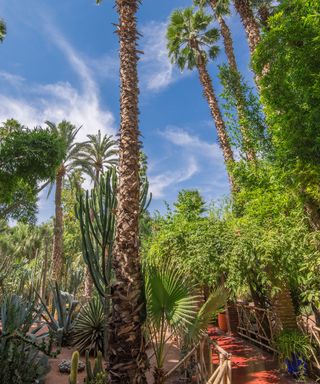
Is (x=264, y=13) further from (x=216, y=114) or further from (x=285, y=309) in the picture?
(x=285, y=309)

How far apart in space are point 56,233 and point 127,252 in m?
13.8

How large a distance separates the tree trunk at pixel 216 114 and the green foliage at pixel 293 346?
7437 mm

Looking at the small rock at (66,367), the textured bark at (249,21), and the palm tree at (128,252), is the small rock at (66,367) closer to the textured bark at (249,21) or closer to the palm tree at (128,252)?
the palm tree at (128,252)

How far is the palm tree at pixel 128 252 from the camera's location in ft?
14.4

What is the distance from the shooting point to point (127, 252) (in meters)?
4.87

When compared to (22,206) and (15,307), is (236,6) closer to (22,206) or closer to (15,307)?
(15,307)

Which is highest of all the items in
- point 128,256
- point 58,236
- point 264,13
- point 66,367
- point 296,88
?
point 264,13

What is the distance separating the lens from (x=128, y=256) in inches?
191

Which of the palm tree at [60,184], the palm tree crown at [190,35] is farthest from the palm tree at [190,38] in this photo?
the palm tree at [60,184]

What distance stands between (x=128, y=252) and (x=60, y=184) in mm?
14924

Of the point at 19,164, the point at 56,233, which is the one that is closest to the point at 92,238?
the point at 19,164

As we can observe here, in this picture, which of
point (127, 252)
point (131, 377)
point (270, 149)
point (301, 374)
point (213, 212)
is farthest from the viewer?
point (213, 212)

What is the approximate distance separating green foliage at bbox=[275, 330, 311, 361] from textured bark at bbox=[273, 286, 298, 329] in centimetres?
29

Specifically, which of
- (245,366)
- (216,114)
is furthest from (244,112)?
(245,366)
